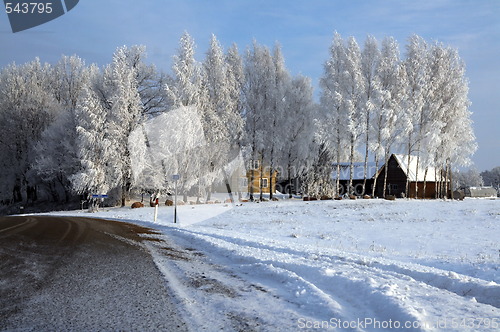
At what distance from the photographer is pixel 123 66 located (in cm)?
3519

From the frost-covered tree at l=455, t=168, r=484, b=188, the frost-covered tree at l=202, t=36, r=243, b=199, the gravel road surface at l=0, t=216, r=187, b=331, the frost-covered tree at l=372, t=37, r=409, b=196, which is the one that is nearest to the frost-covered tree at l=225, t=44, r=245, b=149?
the frost-covered tree at l=202, t=36, r=243, b=199

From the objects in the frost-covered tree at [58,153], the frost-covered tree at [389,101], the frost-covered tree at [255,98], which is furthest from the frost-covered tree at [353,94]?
the frost-covered tree at [58,153]

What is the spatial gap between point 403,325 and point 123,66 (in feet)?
117

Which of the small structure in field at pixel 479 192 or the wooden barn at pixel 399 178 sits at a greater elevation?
the wooden barn at pixel 399 178

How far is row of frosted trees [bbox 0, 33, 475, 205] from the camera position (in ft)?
111

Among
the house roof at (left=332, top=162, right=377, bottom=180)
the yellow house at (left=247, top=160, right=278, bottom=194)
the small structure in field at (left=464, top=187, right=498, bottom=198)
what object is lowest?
the small structure in field at (left=464, top=187, right=498, bottom=198)

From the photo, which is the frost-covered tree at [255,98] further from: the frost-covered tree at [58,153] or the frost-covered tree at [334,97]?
the frost-covered tree at [58,153]

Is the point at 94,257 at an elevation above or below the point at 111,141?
below

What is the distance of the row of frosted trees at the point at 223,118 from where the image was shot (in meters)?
33.7

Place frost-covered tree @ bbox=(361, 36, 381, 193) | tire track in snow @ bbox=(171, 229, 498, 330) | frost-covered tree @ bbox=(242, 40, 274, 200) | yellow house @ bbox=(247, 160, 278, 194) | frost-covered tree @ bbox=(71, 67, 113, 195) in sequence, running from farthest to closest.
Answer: yellow house @ bbox=(247, 160, 278, 194), frost-covered tree @ bbox=(242, 40, 274, 200), frost-covered tree @ bbox=(361, 36, 381, 193), frost-covered tree @ bbox=(71, 67, 113, 195), tire track in snow @ bbox=(171, 229, 498, 330)

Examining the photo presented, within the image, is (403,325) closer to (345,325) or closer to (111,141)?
(345,325)

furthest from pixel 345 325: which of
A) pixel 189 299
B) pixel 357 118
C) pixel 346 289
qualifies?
pixel 357 118

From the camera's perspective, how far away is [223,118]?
36.1 meters

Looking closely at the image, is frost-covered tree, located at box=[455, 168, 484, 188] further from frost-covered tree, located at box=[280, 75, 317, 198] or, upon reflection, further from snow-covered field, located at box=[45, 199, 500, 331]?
snow-covered field, located at box=[45, 199, 500, 331]
